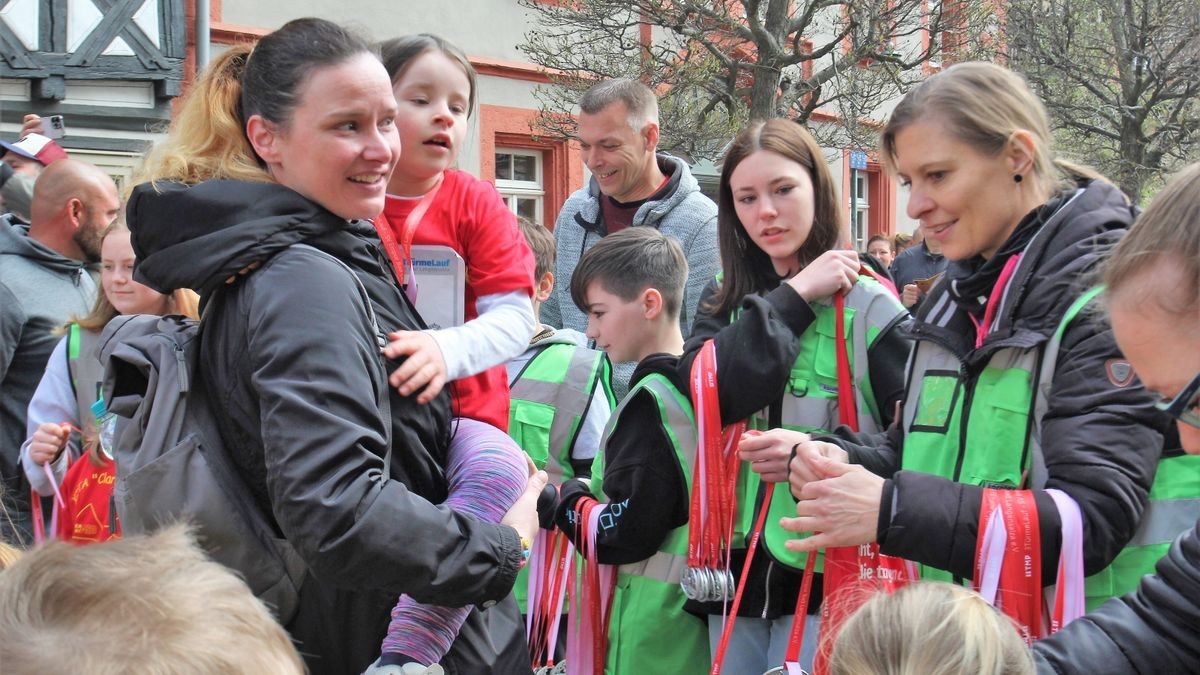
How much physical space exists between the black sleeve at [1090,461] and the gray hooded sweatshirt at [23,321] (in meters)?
3.44

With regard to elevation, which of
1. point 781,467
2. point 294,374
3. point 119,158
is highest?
point 119,158

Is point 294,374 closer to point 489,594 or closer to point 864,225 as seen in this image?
point 489,594

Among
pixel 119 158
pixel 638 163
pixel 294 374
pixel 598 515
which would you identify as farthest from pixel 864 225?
pixel 294 374

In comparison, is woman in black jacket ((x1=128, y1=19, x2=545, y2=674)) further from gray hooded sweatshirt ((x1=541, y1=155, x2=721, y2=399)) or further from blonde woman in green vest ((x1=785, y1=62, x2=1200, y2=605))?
gray hooded sweatshirt ((x1=541, y1=155, x2=721, y2=399))

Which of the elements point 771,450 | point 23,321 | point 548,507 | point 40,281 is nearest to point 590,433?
point 548,507

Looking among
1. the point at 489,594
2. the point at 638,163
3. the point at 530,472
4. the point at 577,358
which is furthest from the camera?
the point at 638,163

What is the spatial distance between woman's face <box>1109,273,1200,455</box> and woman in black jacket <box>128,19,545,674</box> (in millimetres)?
1043

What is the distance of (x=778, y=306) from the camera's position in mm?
2811

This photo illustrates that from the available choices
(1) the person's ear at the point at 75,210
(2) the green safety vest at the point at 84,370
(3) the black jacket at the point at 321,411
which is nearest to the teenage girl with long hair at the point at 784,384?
(3) the black jacket at the point at 321,411

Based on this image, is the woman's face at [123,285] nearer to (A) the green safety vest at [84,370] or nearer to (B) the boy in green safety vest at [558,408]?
(A) the green safety vest at [84,370]

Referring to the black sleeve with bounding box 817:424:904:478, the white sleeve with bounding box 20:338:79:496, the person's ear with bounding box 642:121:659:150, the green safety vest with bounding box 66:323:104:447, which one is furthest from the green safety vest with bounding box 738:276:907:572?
the white sleeve with bounding box 20:338:79:496

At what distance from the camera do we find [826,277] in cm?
281

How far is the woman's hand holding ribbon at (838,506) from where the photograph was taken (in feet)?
7.22

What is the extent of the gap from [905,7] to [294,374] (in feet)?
40.2
